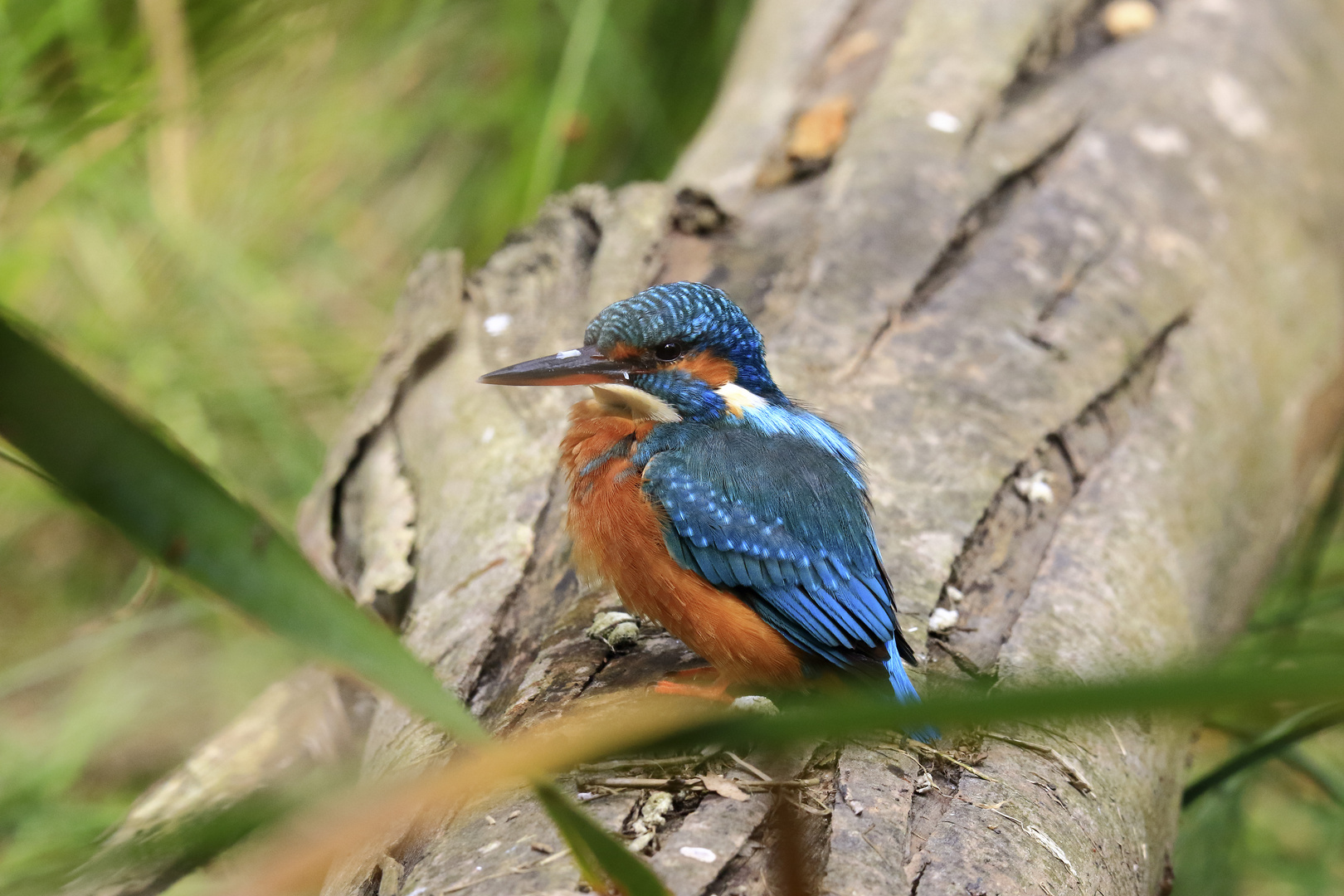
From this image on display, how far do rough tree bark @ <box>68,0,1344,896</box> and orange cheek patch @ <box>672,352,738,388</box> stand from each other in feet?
1.41

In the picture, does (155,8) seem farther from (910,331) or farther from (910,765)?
(910,765)

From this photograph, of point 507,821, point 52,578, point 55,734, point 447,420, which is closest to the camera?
point 507,821

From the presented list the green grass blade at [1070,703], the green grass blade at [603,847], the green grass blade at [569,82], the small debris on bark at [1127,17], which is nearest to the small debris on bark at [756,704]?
the green grass blade at [603,847]

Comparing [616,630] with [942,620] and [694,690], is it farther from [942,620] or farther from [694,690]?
[942,620]

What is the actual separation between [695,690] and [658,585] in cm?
19

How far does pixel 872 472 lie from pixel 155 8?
2660 millimetres

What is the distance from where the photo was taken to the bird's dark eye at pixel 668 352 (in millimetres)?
2072

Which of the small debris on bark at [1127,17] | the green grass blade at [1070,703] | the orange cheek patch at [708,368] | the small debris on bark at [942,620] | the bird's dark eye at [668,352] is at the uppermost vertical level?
the green grass blade at [1070,703]

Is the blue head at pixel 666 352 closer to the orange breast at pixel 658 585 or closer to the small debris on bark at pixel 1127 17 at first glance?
the orange breast at pixel 658 585

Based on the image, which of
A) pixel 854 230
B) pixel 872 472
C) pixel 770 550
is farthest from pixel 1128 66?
pixel 770 550

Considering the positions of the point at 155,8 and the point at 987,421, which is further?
the point at 155,8

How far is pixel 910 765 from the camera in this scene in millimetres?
1581

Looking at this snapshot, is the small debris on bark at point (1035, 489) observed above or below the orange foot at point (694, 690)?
below

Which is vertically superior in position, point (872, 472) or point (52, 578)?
point (52, 578)
